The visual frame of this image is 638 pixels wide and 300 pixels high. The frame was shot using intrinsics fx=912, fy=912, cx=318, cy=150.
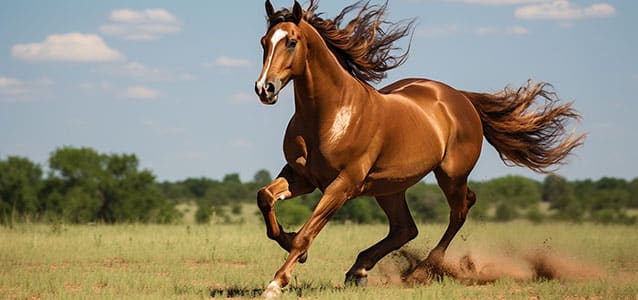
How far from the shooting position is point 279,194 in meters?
7.85

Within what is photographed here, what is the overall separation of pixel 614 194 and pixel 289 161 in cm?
2905

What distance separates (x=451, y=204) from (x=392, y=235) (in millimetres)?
903

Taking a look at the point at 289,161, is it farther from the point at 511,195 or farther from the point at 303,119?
the point at 511,195

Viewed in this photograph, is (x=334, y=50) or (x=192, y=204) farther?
(x=192, y=204)

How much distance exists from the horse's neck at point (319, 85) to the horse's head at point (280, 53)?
168mm

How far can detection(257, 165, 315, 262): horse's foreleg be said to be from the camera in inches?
304

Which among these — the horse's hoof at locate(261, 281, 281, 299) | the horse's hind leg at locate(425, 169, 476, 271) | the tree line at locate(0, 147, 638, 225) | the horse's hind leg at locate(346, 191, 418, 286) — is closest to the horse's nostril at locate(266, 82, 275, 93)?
the horse's hoof at locate(261, 281, 281, 299)

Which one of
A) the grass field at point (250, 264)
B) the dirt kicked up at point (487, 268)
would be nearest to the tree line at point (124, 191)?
the grass field at point (250, 264)

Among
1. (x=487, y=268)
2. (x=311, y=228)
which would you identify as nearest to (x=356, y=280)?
(x=311, y=228)

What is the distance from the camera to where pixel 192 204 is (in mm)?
63156

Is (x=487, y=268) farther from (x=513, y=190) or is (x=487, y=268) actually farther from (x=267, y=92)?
(x=513, y=190)

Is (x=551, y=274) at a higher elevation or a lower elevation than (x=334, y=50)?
lower

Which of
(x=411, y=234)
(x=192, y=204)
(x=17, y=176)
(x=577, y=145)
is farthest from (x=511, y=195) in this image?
(x=192, y=204)

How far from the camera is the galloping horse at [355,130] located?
7.59 m
